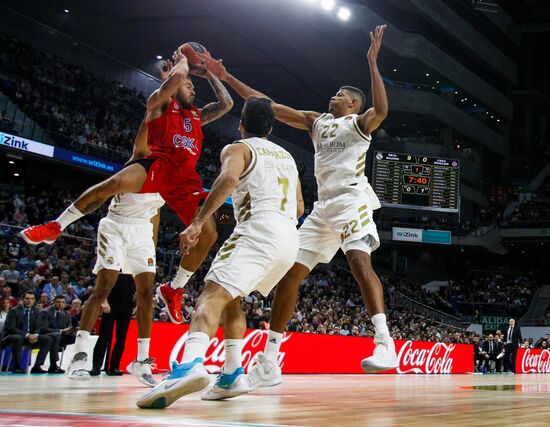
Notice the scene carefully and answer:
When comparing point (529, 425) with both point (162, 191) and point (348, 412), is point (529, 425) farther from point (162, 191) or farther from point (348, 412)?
point (162, 191)

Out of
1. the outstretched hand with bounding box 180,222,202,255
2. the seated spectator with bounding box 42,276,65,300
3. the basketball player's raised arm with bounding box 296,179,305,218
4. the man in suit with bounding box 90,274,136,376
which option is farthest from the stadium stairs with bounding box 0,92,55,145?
the outstretched hand with bounding box 180,222,202,255

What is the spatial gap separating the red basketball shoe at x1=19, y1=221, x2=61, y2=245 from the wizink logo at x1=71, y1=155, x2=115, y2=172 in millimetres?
15032

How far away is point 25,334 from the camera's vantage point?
8.37m

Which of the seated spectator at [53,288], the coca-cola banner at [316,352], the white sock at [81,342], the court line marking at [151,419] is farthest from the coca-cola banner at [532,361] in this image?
the court line marking at [151,419]

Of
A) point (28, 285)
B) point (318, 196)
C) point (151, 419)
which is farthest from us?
point (28, 285)

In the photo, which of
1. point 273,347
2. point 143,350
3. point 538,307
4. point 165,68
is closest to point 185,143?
point 165,68

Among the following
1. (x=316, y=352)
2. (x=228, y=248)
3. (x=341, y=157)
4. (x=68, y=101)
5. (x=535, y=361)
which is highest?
(x=68, y=101)

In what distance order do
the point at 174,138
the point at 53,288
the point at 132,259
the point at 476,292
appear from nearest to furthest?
the point at 174,138 < the point at 132,259 < the point at 53,288 < the point at 476,292

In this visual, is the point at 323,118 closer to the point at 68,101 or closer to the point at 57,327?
the point at 57,327

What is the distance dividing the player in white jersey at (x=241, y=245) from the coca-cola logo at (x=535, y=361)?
17926 millimetres

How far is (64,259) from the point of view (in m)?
14.0

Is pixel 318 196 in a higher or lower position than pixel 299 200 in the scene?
higher

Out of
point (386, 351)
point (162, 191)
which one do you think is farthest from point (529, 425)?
point (162, 191)

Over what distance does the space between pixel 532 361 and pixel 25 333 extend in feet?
55.7
